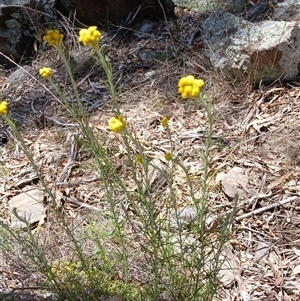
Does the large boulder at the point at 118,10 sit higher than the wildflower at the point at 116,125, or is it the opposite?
the wildflower at the point at 116,125

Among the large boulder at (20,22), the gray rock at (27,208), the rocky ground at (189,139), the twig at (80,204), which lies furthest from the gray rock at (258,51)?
the large boulder at (20,22)

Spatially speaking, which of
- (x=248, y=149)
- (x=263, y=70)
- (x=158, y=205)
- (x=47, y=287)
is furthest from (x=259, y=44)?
(x=47, y=287)

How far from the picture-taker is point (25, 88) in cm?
390

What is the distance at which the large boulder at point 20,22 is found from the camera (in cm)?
441

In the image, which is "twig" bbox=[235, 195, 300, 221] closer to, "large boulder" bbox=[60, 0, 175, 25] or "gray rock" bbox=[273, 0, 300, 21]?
"gray rock" bbox=[273, 0, 300, 21]

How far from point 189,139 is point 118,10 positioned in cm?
192

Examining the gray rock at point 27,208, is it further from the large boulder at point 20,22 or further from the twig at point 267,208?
the large boulder at point 20,22

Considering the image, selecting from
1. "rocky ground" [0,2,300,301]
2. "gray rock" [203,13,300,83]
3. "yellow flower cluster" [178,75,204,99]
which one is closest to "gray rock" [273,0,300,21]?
"gray rock" [203,13,300,83]

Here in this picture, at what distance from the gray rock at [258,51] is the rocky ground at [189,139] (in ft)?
0.27

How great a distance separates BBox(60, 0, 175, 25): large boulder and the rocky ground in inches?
6.6

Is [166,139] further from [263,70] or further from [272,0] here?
[272,0]

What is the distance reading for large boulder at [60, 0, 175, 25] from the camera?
424 cm

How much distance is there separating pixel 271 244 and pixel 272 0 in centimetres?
253

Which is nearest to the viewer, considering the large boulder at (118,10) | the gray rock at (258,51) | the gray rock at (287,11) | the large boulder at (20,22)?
the gray rock at (258,51)
